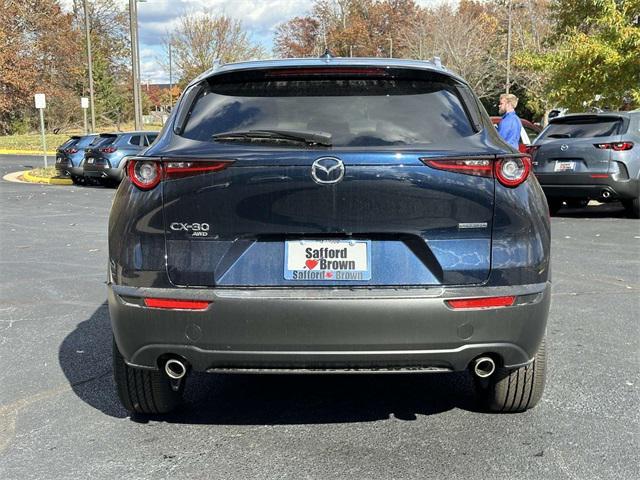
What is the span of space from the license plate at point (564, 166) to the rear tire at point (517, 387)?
26.3 feet

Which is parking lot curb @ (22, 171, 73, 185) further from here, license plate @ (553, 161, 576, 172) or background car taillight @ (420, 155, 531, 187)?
background car taillight @ (420, 155, 531, 187)

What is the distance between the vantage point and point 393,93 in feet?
10.5

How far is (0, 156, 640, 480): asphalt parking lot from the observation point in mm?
3006

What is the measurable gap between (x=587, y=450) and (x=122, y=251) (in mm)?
2255

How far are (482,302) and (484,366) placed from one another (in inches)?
15.0

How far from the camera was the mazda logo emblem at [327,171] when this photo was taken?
2840 mm

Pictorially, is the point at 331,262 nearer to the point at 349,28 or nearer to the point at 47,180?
the point at 47,180

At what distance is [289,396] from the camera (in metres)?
3.87

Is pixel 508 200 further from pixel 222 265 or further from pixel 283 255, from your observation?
pixel 222 265

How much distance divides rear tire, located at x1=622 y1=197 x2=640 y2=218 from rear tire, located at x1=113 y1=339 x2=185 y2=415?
9.42 metres

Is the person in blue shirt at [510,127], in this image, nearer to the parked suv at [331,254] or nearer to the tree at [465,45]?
the parked suv at [331,254]

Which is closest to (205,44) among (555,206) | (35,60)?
(35,60)

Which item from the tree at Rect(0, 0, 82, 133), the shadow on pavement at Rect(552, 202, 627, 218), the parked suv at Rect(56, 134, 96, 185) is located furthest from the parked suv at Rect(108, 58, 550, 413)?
the tree at Rect(0, 0, 82, 133)

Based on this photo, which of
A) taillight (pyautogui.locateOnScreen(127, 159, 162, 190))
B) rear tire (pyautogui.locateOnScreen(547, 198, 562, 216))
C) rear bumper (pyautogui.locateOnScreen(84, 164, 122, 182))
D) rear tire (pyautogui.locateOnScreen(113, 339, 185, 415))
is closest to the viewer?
taillight (pyautogui.locateOnScreen(127, 159, 162, 190))
